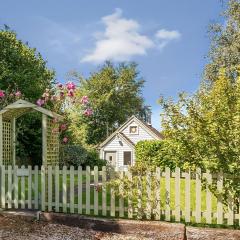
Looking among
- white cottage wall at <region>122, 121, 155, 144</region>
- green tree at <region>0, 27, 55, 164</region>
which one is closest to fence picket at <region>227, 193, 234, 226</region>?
green tree at <region>0, 27, 55, 164</region>

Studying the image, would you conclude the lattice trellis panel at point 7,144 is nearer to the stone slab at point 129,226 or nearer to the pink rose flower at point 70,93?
the pink rose flower at point 70,93

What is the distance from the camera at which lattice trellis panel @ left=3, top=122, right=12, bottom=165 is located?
11416mm

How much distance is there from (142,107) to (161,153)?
32.0m

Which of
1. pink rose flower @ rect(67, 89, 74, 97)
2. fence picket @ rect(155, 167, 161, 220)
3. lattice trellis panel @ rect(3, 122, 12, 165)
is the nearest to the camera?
fence picket @ rect(155, 167, 161, 220)

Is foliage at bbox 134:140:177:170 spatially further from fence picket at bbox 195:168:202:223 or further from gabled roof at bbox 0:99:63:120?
fence picket at bbox 195:168:202:223

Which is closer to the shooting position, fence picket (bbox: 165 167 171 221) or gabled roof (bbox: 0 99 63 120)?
fence picket (bbox: 165 167 171 221)

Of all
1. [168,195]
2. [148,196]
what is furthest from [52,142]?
[168,195]

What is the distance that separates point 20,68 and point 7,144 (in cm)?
1580

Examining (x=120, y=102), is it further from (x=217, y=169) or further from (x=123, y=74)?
(x=217, y=169)

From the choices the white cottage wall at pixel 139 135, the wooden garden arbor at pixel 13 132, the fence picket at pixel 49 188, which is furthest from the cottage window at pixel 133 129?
the fence picket at pixel 49 188

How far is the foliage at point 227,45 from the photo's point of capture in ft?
86.2

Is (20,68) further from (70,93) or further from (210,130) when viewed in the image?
(210,130)

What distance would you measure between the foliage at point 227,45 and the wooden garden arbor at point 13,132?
1766cm

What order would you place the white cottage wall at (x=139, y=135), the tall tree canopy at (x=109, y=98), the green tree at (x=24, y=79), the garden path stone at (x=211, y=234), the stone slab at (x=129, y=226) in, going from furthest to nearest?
the tall tree canopy at (x=109, y=98), the white cottage wall at (x=139, y=135), the green tree at (x=24, y=79), the stone slab at (x=129, y=226), the garden path stone at (x=211, y=234)
